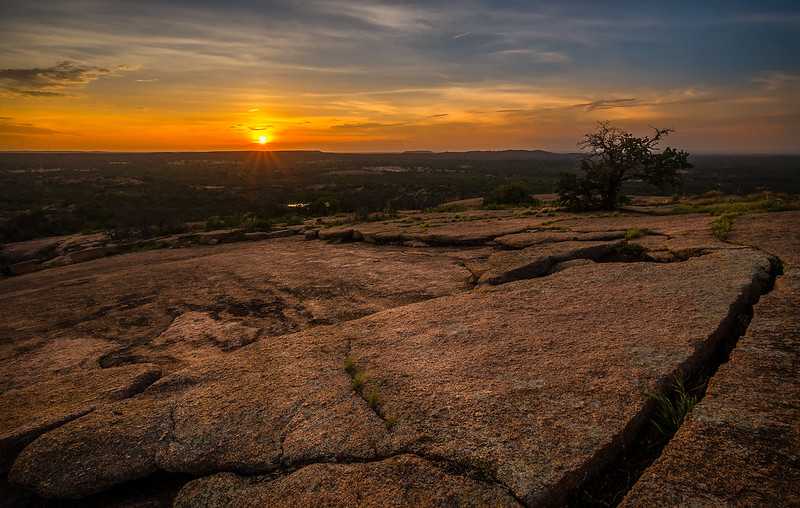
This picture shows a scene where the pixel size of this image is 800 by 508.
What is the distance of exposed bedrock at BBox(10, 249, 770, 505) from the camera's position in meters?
2.62

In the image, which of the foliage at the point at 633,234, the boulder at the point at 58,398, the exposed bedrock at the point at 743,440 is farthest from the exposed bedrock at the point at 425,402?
the foliage at the point at 633,234

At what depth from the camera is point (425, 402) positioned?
319 cm

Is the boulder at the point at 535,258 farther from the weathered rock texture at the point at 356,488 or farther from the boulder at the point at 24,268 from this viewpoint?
the boulder at the point at 24,268

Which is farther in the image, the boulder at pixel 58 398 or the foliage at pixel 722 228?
the foliage at pixel 722 228

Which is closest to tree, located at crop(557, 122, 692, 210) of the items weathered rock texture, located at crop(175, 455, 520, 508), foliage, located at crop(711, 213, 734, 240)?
foliage, located at crop(711, 213, 734, 240)

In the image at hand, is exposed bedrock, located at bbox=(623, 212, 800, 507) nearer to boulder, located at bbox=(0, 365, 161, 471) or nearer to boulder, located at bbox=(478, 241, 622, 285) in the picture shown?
boulder, located at bbox=(478, 241, 622, 285)

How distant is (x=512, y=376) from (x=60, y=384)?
4355 mm

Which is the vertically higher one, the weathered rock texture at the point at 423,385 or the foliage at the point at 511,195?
the foliage at the point at 511,195

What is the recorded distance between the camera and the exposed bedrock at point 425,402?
8.61 ft

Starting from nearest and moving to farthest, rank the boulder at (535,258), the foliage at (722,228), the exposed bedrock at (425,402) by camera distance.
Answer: the exposed bedrock at (425,402) < the boulder at (535,258) < the foliage at (722,228)

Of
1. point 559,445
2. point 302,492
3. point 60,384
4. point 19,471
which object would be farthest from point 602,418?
point 60,384

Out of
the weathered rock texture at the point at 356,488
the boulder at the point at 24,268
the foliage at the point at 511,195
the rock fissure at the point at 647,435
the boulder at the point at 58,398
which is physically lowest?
the boulder at the point at 24,268

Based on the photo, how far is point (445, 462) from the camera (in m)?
2.60

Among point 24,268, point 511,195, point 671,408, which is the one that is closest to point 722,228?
point 671,408
